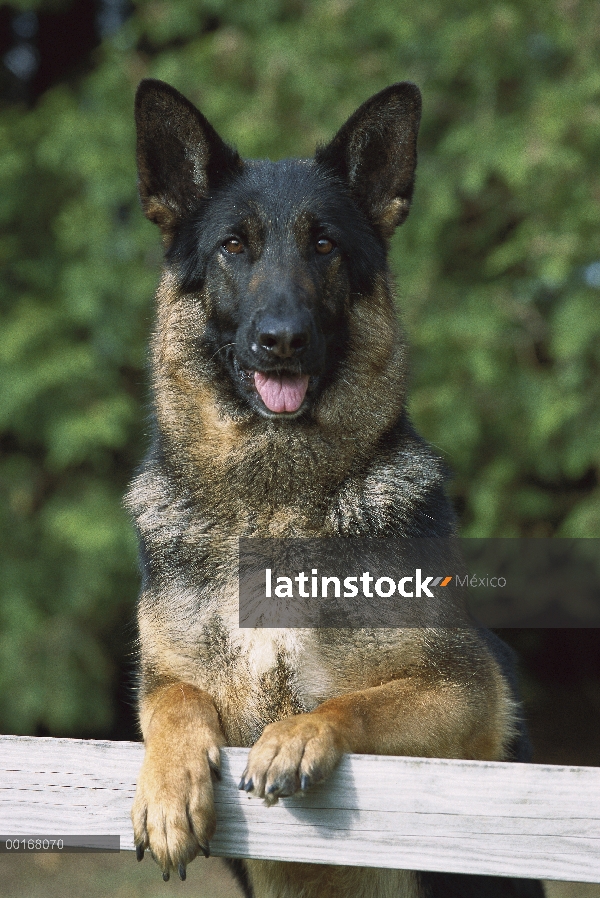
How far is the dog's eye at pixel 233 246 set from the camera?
3.14 meters

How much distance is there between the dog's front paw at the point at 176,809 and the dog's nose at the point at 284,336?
3.96 feet

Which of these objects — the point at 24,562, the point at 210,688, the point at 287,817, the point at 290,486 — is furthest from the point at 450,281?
the point at 287,817

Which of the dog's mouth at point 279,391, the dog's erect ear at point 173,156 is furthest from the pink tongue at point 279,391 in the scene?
the dog's erect ear at point 173,156

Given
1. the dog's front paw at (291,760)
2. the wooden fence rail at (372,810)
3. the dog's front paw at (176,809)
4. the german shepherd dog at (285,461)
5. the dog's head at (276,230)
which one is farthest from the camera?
the dog's head at (276,230)

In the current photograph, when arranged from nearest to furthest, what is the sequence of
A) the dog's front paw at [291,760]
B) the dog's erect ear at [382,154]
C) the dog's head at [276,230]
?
the dog's front paw at [291,760], the dog's head at [276,230], the dog's erect ear at [382,154]

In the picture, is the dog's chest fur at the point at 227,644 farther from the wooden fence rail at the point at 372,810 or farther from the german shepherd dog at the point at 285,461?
the wooden fence rail at the point at 372,810

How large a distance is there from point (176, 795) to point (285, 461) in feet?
3.87

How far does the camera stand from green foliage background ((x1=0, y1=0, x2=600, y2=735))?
6270 millimetres

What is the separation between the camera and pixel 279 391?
9.88 ft

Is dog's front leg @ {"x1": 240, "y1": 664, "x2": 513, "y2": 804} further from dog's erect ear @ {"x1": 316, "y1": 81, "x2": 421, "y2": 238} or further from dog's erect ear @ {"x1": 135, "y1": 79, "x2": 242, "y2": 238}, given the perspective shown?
dog's erect ear @ {"x1": 135, "y1": 79, "x2": 242, "y2": 238}

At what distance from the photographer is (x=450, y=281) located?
6.88 m

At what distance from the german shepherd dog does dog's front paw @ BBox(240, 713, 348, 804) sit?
8 centimetres

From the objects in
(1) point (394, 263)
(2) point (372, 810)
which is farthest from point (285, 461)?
(1) point (394, 263)

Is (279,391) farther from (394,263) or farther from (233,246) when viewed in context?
(394,263)
